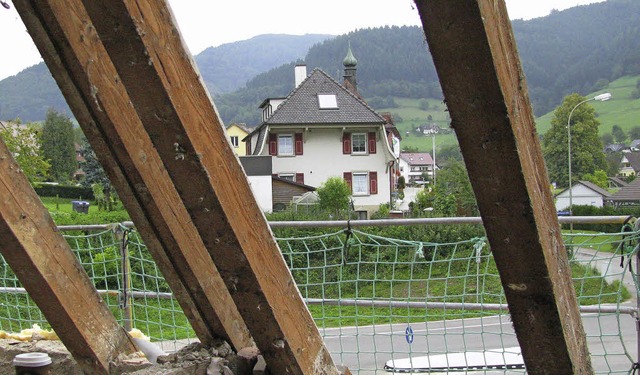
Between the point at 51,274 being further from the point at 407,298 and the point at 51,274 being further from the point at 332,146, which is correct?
the point at 332,146

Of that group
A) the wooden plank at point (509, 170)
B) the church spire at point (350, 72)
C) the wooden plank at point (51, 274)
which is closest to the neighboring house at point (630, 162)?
the church spire at point (350, 72)

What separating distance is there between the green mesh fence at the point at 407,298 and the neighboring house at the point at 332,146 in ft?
78.2

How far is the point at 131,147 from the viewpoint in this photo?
2.43 meters

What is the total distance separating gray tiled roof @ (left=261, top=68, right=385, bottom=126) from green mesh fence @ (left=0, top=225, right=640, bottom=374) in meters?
23.6

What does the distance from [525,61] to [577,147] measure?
79.8 m

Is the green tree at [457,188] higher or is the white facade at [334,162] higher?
the white facade at [334,162]

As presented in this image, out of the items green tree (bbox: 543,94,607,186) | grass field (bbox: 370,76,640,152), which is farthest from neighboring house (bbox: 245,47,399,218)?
grass field (bbox: 370,76,640,152)

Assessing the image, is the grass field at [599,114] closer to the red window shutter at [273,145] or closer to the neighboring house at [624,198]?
the neighboring house at [624,198]

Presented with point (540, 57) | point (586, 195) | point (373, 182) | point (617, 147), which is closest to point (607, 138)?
point (617, 147)

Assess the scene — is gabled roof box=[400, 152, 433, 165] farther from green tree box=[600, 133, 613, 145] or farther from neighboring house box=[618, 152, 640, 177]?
neighboring house box=[618, 152, 640, 177]

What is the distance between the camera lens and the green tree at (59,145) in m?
66.9

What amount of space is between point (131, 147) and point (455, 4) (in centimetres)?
146

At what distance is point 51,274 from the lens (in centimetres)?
287

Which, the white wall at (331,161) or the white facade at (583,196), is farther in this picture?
the white facade at (583,196)
